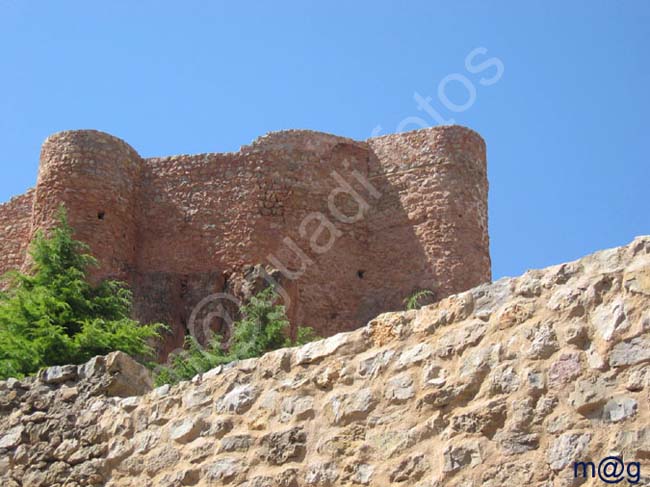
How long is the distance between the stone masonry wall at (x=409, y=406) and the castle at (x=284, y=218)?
1311cm

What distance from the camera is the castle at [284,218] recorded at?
68.4 feet

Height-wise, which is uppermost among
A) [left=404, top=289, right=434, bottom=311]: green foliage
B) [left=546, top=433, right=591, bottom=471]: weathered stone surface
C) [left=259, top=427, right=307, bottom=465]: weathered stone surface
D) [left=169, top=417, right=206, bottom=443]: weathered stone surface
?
[left=404, top=289, right=434, bottom=311]: green foliage

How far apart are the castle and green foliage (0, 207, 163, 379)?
462 centimetres

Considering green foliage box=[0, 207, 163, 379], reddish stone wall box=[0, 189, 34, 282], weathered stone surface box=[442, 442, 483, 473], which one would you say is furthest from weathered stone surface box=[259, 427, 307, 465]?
reddish stone wall box=[0, 189, 34, 282]

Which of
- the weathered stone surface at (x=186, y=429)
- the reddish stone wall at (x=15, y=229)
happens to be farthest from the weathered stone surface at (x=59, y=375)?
the reddish stone wall at (x=15, y=229)

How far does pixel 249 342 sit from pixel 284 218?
18.2 feet

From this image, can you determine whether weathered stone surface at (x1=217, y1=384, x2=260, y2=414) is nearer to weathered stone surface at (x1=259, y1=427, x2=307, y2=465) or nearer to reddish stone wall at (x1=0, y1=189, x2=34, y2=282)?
weathered stone surface at (x1=259, y1=427, x2=307, y2=465)

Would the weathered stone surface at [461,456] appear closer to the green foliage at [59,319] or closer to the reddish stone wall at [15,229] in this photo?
the green foliage at [59,319]

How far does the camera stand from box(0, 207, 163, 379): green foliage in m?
11.9

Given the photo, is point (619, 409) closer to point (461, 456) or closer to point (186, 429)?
point (461, 456)

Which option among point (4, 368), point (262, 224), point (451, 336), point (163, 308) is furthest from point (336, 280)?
point (451, 336)

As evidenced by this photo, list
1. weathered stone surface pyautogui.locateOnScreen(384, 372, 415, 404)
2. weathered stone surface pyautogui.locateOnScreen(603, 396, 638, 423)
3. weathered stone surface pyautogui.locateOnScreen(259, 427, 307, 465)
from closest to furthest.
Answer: weathered stone surface pyautogui.locateOnScreen(603, 396, 638, 423)
weathered stone surface pyautogui.locateOnScreen(384, 372, 415, 404)
weathered stone surface pyautogui.locateOnScreen(259, 427, 307, 465)

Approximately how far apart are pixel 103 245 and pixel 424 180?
6.15 meters

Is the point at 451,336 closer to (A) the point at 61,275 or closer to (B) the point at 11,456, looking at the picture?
(B) the point at 11,456
